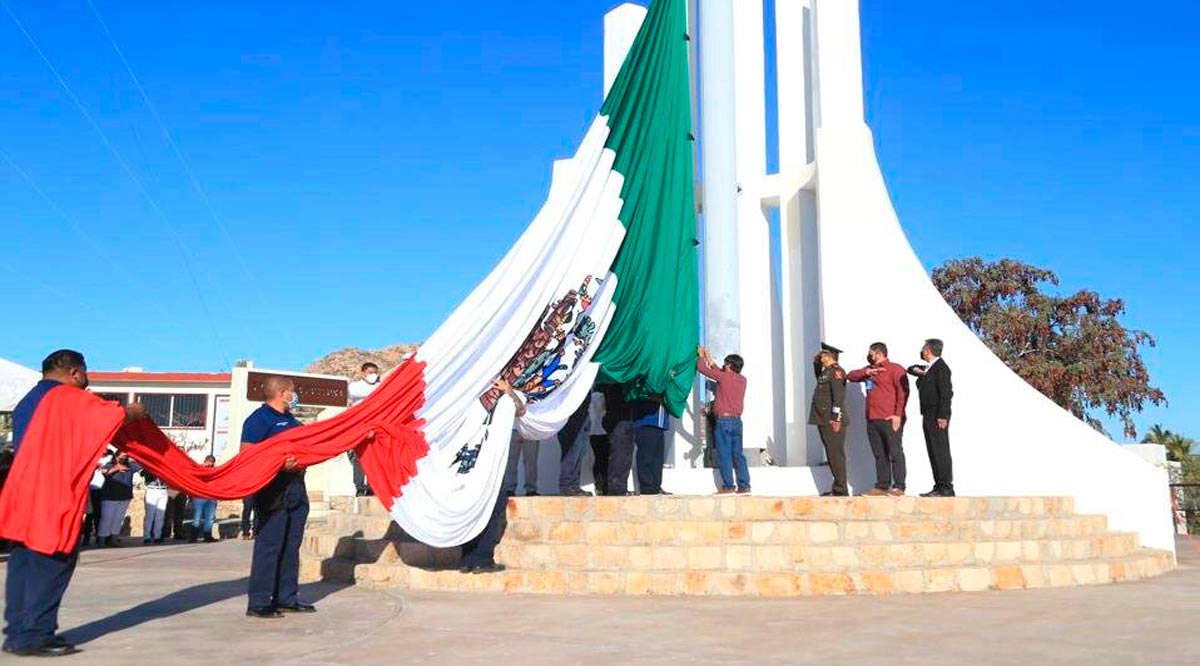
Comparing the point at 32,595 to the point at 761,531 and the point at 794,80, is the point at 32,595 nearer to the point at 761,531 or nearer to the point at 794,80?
the point at 761,531

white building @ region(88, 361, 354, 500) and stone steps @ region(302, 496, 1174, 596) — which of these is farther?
white building @ region(88, 361, 354, 500)

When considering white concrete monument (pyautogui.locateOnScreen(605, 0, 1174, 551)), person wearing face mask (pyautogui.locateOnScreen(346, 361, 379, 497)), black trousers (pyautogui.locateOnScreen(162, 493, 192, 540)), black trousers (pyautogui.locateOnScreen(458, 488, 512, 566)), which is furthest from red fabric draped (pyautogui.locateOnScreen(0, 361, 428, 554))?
black trousers (pyautogui.locateOnScreen(162, 493, 192, 540))

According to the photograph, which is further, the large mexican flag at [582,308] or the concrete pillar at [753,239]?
the concrete pillar at [753,239]

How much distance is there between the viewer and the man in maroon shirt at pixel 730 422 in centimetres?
927

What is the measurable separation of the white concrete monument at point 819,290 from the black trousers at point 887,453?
2.90 ft

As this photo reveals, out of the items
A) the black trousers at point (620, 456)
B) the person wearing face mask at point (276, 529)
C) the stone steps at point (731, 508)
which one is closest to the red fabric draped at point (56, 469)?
the person wearing face mask at point (276, 529)

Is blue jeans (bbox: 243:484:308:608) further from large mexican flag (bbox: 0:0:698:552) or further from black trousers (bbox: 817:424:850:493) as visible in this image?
black trousers (bbox: 817:424:850:493)

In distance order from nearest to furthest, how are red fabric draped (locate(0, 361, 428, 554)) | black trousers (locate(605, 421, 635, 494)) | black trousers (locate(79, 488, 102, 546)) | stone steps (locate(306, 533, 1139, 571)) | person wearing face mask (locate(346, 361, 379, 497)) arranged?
red fabric draped (locate(0, 361, 428, 554)), stone steps (locate(306, 533, 1139, 571)), black trousers (locate(605, 421, 635, 494)), person wearing face mask (locate(346, 361, 379, 497)), black trousers (locate(79, 488, 102, 546))

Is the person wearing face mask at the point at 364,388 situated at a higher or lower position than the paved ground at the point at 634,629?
higher

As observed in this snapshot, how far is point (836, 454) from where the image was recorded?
8977mm

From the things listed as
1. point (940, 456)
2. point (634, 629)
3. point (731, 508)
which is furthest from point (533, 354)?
point (940, 456)

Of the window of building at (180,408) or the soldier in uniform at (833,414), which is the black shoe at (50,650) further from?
the window of building at (180,408)

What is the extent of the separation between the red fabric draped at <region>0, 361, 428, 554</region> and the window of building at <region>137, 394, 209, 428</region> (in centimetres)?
3794

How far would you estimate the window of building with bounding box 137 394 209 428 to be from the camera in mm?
41562
